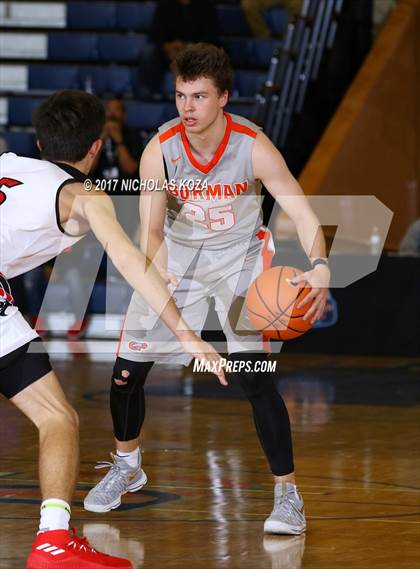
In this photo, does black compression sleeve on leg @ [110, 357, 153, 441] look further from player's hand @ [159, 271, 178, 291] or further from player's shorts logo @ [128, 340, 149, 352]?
player's hand @ [159, 271, 178, 291]

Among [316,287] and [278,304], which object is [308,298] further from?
[278,304]

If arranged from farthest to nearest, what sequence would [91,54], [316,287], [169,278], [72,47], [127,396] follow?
[72,47]
[91,54]
[127,396]
[169,278]
[316,287]

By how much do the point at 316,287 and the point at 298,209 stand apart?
1.26ft

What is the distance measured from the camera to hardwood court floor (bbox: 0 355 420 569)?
4.64 m

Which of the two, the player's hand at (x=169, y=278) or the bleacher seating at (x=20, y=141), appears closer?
the player's hand at (x=169, y=278)

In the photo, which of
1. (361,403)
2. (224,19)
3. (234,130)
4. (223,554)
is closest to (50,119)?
(234,130)

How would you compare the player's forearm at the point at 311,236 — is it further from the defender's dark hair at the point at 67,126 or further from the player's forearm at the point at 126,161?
the player's forearm at the point at 126,161

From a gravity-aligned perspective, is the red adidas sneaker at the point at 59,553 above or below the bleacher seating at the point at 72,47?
above

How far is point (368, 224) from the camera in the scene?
1298cm

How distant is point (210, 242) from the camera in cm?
536

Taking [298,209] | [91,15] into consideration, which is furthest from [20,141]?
[298,209]

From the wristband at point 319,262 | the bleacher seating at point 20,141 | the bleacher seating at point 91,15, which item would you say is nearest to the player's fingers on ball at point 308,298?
the wristband at point 319,262

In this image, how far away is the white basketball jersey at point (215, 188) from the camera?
5.16 metres

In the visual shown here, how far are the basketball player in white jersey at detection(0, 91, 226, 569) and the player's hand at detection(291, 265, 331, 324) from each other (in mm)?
722
